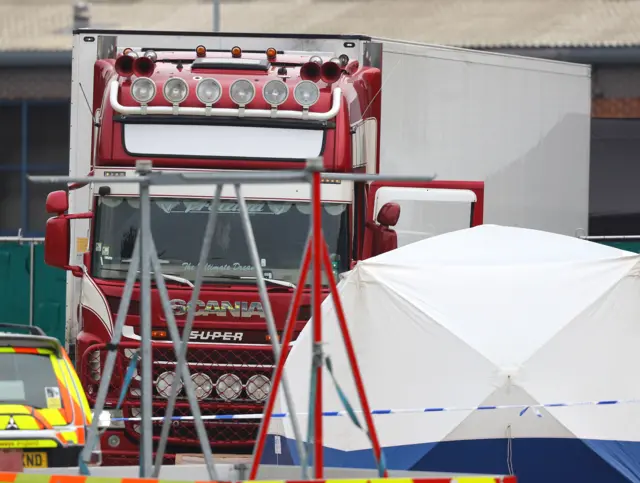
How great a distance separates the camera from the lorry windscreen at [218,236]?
44.3 feet

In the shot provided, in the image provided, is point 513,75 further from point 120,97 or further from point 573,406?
point 573,406

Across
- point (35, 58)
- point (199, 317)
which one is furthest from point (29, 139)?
point (199, 317)

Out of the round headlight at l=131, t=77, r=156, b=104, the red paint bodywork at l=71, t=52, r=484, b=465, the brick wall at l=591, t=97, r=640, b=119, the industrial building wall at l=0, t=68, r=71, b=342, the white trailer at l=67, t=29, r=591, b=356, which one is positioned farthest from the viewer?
the industrial building wall at l=0, t=68, r=71, b=342

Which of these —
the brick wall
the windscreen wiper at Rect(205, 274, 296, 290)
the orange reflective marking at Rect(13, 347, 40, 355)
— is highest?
the brick wall

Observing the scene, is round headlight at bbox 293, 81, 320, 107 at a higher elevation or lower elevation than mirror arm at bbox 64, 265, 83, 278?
higher

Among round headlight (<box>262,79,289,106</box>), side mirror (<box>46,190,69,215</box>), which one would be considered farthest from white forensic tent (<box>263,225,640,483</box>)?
side mirror (<box>46,190,69,215</box>)

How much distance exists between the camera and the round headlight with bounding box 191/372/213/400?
13.5 meters

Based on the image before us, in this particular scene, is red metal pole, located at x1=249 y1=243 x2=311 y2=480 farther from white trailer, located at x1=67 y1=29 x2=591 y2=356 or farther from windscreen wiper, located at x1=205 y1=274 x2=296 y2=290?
white trailer, located at x1=67 y1=29 x2=591 y2=356

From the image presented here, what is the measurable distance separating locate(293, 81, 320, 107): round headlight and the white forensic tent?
1.94 metres

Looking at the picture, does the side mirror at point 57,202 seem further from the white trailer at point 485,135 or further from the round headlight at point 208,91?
the white trailer at point 485,135

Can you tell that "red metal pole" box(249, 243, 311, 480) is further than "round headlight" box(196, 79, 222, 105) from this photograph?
No

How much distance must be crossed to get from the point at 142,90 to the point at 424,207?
12.8ft

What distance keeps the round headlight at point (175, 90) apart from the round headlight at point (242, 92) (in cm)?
43

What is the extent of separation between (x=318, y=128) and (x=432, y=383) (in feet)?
10.5
